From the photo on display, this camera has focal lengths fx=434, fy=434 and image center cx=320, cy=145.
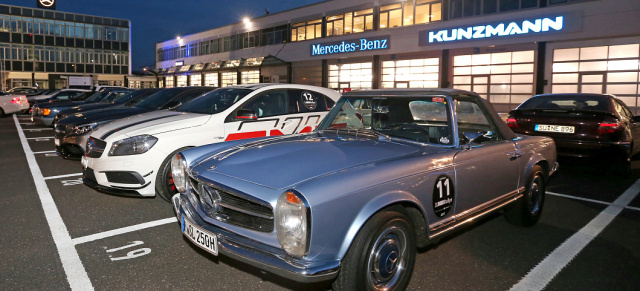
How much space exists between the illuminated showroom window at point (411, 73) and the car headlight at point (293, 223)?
2723 cm

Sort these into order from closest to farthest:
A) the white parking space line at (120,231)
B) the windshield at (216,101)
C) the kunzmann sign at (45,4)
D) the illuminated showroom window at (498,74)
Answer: the white parking space line at (120,231) → the windshield at (216,101) → the illuminated showroom window at (498,74) → the kunzmann sign at (45,4)

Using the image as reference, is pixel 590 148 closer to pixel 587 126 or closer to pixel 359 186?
pixel 587 126

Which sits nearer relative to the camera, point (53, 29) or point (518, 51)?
point (518, 51)

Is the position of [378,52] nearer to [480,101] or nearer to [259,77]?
[259,77]

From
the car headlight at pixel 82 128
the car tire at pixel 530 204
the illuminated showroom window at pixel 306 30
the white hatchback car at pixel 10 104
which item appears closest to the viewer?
the car tire at pixel 530 204

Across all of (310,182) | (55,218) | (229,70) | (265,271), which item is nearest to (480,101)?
(310,182)

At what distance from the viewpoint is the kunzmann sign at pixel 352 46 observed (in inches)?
1194

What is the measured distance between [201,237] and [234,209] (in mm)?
345

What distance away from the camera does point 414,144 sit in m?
3.67

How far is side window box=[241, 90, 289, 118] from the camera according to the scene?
6.33 meters

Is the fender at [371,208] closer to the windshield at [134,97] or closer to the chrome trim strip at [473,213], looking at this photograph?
the chrome trim strip at [473,213]

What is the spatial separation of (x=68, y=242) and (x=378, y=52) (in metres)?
28.5

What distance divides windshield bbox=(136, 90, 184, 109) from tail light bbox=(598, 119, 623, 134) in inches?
318

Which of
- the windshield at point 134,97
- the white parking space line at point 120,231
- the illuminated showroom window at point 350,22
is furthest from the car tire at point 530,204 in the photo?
the illuminated showroom window at point 350,22
